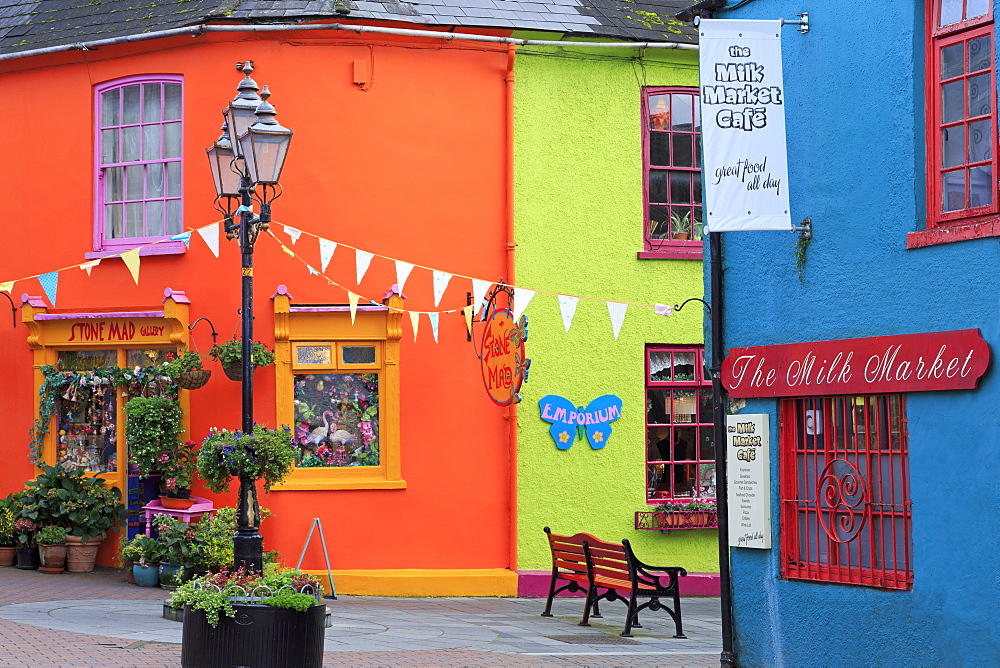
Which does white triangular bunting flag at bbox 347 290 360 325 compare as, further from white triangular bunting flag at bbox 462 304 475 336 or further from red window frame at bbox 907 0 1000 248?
red window frame at bbox 907 0 1000 248

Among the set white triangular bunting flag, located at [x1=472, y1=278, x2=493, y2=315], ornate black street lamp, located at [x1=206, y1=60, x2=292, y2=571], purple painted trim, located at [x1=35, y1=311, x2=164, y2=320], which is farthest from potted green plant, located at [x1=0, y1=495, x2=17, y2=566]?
ornate black street lamp, located at [x1=206, y1=60, x2=292, y2=571]

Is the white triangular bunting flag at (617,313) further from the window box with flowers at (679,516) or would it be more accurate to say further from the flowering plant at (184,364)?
the flowering plant at (184,364)

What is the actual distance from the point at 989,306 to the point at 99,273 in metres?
10.8

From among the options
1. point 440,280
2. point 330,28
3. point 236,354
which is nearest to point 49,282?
point 236,354

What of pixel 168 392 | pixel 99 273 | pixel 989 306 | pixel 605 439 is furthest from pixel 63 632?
pixel 989 306

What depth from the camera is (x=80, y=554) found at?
50.9 ft

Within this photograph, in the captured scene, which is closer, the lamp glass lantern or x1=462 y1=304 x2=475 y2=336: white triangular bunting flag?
the lamp glass lantern

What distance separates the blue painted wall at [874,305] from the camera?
8.66m

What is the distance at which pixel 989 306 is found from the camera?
8.59m

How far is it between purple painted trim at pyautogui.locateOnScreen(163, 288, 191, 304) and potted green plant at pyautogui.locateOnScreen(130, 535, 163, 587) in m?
2.68

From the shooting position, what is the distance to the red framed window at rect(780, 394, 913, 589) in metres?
9.42

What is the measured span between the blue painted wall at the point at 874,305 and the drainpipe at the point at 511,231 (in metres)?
4.87

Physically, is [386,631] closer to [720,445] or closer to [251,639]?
[251,639]

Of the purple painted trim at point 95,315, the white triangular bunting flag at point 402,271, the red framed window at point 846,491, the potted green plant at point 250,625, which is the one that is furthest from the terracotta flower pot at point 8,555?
the red framed window at point 846,491
